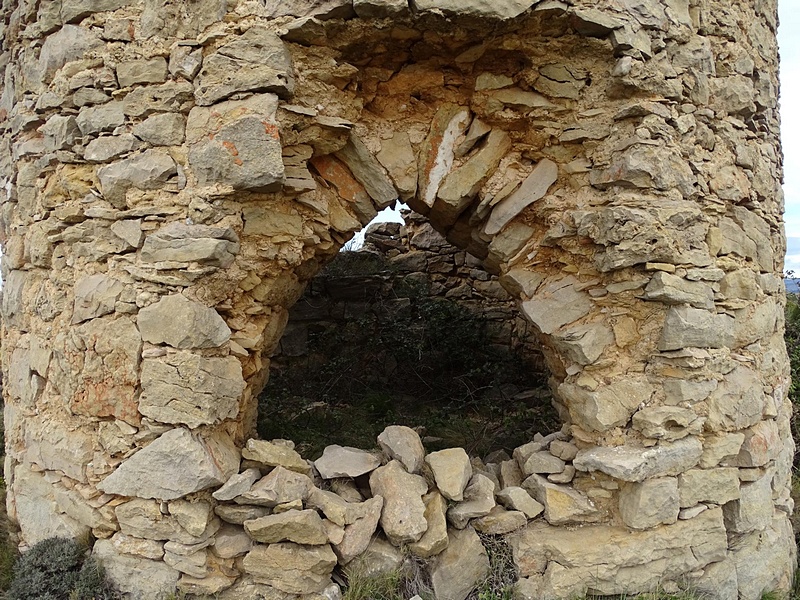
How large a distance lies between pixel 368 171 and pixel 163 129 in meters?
1.14

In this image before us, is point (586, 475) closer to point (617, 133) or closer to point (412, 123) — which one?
point (617, 133)

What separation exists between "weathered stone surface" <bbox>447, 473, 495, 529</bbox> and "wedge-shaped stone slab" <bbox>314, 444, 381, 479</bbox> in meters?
0.53

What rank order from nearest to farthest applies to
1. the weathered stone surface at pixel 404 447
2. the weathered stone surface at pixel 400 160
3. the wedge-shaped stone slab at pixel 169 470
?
the wedge-shaped stone slab at pixel 169 470
the weathered stone surface at pixel 404 447
the weathered stone surface at pixel 400 160

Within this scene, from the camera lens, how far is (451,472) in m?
3.09

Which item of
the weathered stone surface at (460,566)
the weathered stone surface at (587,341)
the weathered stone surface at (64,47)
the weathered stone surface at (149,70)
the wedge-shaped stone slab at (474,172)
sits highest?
the weathered stone surface at (64,47)

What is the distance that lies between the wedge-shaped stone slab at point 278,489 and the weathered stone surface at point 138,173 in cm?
164

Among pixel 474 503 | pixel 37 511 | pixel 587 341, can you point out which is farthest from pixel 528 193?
pixel 37 511

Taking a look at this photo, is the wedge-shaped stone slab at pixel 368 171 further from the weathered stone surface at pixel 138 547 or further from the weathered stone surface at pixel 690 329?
the weathered stone surface at pixel 138 547

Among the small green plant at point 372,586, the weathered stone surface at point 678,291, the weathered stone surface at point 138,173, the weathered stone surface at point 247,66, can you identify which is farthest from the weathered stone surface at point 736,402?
the weathered stone surface at point 138,173

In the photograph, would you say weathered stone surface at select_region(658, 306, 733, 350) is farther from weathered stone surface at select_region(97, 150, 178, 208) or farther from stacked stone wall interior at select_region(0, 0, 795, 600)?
weathered stone surface at select_region(97, 150, 178, 208)

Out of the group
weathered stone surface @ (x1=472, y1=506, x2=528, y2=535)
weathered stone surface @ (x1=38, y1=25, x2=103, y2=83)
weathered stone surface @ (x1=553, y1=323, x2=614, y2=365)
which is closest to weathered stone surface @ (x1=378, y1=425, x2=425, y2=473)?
weathered stone surface @ (x1=472, y1=506, x2=528, y2=535)

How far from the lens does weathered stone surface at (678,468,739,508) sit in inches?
114

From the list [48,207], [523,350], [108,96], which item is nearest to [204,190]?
[108,96]

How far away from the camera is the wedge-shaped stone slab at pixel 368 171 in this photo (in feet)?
10.4
